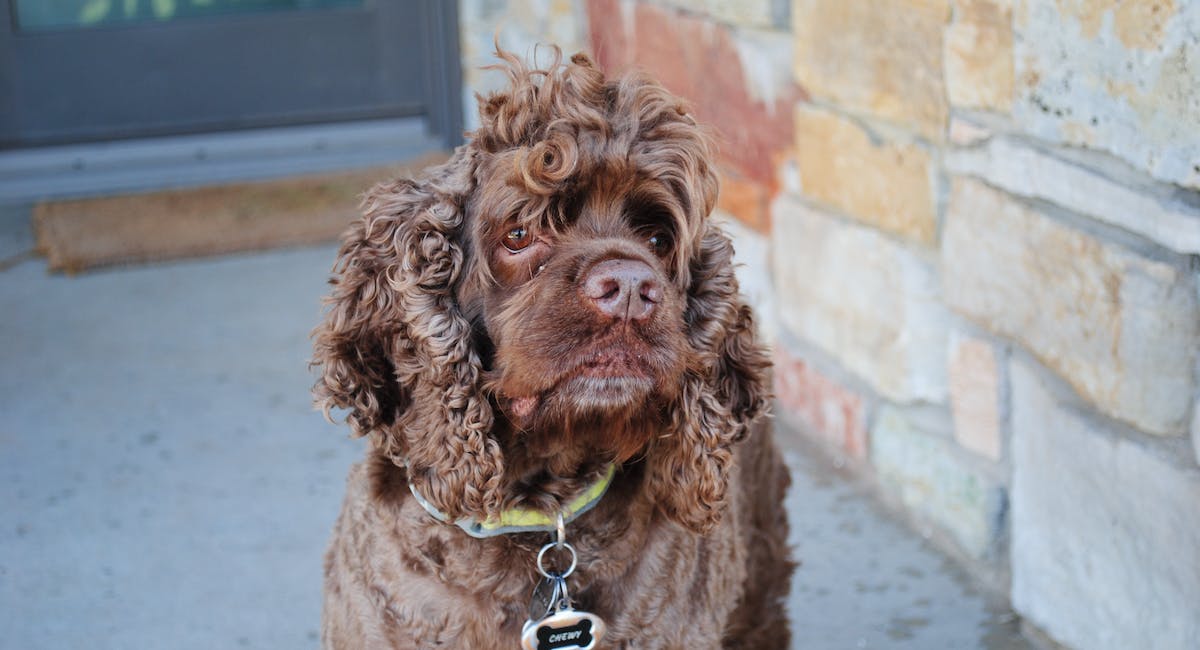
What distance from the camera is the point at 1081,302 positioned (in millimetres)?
2963

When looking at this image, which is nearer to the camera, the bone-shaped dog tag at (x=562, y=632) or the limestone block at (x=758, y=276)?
the bone-shaped dog tag at (x=562, y=632)

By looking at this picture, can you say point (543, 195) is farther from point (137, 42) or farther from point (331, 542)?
point (137, 42)

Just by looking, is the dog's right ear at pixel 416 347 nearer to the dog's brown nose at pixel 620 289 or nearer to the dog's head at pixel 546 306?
the dog's head at pixel 546 306

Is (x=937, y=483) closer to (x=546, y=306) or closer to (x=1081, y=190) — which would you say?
(x=1081, y=190)

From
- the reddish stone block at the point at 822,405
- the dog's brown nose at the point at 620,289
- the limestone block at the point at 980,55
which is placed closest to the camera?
the dog's brown nose at the point at 620,289

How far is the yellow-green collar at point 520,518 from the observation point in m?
2.38

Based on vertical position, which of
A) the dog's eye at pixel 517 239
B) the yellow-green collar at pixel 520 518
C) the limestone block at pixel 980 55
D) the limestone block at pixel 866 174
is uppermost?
the limestone block at pixel 980 55

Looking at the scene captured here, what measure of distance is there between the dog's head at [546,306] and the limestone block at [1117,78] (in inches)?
35.8

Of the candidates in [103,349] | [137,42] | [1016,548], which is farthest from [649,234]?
[137,42]

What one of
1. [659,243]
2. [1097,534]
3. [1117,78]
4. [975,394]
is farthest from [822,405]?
[659,243]

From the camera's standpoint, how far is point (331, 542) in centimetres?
276

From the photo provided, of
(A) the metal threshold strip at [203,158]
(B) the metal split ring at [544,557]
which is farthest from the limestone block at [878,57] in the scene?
(A) the metal threshold strip at [203,158]

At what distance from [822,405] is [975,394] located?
36.6 inches

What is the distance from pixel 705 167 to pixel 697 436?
0.47 metres
